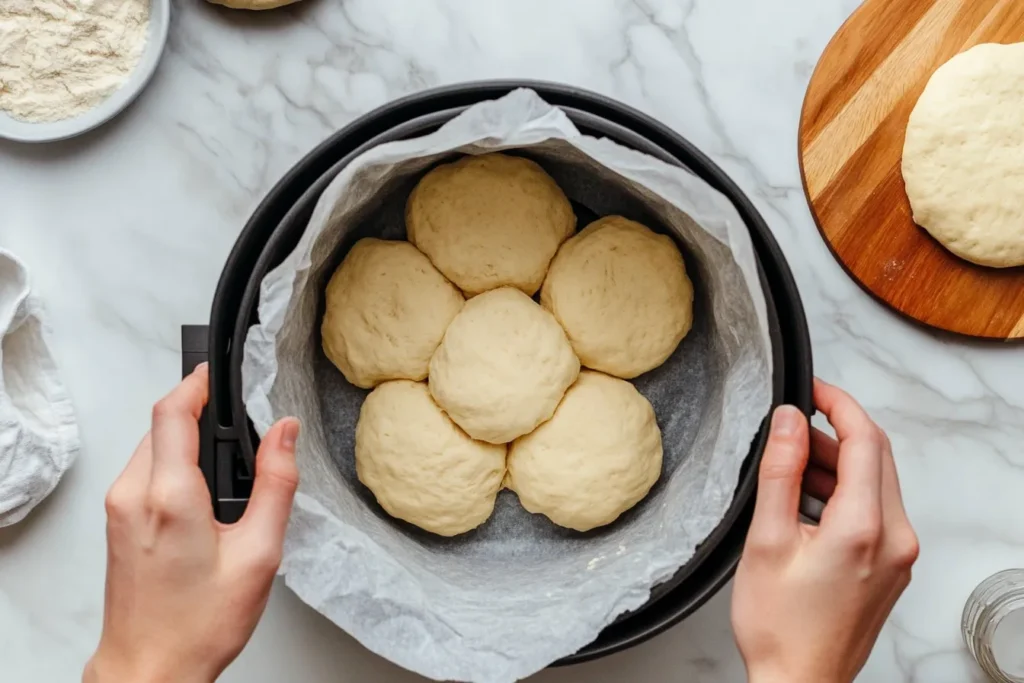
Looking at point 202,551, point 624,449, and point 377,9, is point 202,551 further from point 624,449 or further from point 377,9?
point 377,9

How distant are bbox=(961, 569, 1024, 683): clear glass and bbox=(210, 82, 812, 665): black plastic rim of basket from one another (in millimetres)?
334

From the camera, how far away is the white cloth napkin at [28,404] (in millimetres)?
841

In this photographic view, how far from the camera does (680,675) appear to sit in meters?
0.89

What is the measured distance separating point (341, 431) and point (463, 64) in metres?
0.38

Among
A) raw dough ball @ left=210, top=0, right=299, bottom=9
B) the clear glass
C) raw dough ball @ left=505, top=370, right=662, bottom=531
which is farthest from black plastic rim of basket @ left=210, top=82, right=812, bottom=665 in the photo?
the clear glass

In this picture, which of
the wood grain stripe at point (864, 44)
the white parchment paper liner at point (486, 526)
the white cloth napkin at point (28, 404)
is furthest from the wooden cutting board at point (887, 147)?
the white cloth napkin at point (28, 404)

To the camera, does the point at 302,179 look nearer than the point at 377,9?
Yes

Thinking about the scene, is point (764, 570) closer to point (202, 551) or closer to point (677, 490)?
point (677, 490)

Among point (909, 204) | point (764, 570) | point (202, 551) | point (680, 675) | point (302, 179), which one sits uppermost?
point (909, 204)

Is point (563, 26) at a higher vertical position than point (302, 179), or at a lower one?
higher

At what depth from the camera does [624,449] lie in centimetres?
81

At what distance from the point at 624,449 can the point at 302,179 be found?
36 centimetres

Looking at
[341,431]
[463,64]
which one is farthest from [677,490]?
[463,64]

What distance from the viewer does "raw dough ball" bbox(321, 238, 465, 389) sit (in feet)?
2.67
